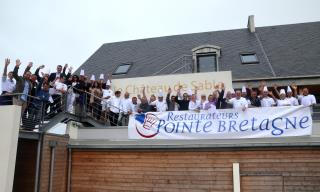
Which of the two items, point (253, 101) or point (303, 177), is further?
point (253, 101)

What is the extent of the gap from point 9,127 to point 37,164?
1.74 meters

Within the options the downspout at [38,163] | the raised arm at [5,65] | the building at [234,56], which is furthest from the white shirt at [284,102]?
the raised arm at [5,65]

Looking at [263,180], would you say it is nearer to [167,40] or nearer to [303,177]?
[303,177]

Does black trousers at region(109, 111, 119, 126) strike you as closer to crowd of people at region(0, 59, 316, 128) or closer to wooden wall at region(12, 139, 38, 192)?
crowd of people at region(0, 59, 316, 128)

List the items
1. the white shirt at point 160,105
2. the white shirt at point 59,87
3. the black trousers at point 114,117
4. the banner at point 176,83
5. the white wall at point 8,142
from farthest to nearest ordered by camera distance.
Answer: the banner at point 176,83 < the black trousers at point 114,117 < the white shirt at point 160,105 < the white shirt at point 59,87 < the white wall at point 8,142

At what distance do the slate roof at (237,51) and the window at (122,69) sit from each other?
0.29 m

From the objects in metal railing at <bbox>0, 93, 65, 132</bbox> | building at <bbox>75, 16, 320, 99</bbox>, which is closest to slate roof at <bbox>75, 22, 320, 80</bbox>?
building at <bbox>75, 16, 320, 99</bbox>

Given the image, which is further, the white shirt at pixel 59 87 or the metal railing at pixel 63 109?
the white shirt at pixel 59 87

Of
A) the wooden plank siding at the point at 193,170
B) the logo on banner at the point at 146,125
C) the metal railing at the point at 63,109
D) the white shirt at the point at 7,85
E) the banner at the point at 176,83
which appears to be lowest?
the wooden plank siding at the point at 193,170

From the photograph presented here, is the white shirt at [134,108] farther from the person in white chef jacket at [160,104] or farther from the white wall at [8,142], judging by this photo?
the white wall at [8,142]

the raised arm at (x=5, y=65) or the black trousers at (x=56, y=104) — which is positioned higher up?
the raised arm at (x=5, y=65)

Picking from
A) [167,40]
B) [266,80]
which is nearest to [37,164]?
[266,80]

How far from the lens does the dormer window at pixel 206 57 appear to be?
659 inches

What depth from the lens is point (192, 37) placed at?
68.1 ft
